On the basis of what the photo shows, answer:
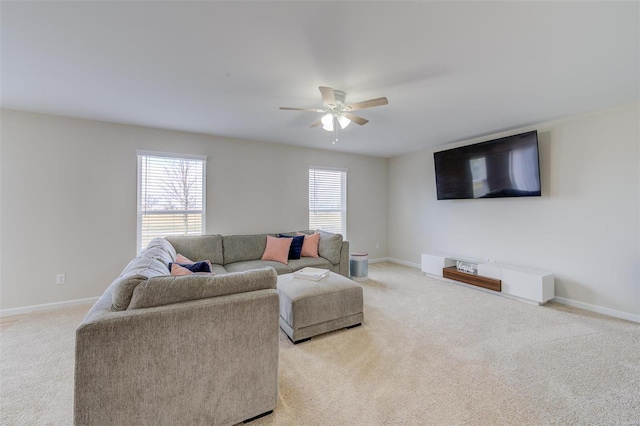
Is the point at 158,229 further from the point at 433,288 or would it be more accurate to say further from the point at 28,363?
the point at 433,288

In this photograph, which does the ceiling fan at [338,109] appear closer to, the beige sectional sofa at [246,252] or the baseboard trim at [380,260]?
the beige sectional sofa at [246,252]

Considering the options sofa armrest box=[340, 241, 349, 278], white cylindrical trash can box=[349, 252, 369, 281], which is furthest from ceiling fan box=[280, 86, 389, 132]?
white cylindrical trash can box=[349, 252, 369, 281]

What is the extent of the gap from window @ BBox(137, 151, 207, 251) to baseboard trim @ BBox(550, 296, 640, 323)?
537 cm

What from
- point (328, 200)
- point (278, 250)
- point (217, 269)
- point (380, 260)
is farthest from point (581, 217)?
point (217, 269)

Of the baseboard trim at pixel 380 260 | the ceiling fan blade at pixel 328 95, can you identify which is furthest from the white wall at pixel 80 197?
the baseboard trim at pixel 380 260

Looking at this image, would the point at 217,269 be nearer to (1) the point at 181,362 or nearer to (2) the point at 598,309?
(1) the point at 181,362

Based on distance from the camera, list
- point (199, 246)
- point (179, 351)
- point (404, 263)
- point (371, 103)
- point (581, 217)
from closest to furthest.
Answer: point (179, 351) → point (371, 103) → point (581, 217) → point (199, 246) → point (404, 263)

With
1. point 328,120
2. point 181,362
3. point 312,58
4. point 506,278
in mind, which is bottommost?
point 506,278

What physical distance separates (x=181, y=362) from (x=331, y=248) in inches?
118

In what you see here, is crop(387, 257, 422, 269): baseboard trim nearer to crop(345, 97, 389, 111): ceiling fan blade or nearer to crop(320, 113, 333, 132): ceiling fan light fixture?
crop(320, 113, 333, 132): ceiling fan light fixture

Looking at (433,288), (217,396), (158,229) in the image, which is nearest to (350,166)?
(433,288)

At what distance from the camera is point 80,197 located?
11.5ft

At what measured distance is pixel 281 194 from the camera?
4973 millimetres

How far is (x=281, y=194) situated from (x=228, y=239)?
4.45 ft
